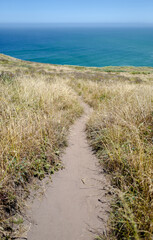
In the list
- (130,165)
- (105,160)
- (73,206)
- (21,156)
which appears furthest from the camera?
(105,160)

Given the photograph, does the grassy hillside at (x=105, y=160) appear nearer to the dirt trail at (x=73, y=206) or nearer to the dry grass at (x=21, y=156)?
the dry grass at (x=21, y=156)

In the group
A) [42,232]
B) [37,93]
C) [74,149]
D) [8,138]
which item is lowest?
[42,232]

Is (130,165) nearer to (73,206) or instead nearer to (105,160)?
(105,160)

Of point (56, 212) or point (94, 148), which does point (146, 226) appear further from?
point (94, 148)

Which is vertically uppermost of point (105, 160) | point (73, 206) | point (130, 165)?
point (130, 165)

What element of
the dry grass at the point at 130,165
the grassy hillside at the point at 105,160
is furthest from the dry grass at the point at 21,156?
the dry grass at the point at 130,165

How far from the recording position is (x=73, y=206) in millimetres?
2729

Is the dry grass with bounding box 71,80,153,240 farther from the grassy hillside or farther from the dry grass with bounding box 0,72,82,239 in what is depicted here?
the dry grass with bounding box 0,72,82,239

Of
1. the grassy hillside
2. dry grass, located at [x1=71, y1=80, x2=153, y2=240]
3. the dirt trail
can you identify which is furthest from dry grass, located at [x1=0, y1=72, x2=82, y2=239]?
dry grass, located at [x1=71, y1=80, x2=153, y2=240]

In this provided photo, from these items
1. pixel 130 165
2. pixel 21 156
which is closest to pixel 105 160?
pixel 130 165

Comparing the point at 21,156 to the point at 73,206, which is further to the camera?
the point at 21,156

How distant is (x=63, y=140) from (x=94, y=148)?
0.87 metres

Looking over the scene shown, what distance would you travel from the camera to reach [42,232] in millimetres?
2330

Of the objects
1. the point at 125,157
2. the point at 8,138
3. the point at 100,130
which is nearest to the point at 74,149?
the point at 100,130
